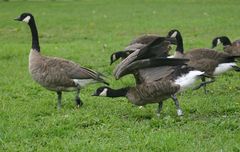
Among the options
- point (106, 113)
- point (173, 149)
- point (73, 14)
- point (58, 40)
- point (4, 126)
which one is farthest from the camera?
point (73, 14)

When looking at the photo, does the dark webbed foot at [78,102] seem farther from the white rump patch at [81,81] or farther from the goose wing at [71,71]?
the goose wing at [71,71]

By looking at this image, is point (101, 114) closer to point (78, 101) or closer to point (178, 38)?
point (78, 101)

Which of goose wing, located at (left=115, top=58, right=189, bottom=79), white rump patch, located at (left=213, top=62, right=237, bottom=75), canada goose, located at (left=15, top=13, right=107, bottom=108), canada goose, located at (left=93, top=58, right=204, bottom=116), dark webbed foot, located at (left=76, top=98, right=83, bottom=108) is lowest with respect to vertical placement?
dark webbed foot, located at (left=76, top=98, right=83, bottom=108)

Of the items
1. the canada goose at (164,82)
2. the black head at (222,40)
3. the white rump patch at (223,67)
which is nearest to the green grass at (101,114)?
the canada goose at (164,82)

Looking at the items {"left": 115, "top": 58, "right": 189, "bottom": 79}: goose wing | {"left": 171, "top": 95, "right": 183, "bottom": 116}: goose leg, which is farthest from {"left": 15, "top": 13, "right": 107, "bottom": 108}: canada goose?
{"left": 171, "top": 95, "right": 183, "bottom": 116}: goose leg

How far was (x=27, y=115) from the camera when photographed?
8125 mm

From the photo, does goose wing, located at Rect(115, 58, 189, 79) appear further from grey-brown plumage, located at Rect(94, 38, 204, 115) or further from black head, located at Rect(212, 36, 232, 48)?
black head, located at Rect(212, 36, 232, 48)

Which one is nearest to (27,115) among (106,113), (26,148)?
(106,113)

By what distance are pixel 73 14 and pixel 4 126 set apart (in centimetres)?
2073

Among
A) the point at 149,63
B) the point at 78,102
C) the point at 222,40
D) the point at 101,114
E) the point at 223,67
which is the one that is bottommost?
the point at 222,40

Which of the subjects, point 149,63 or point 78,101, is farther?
point 78,101

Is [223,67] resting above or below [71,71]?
below

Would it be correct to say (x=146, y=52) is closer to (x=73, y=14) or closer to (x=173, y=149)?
(x=173, y=149)

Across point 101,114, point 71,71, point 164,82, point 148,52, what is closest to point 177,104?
point 164,82
